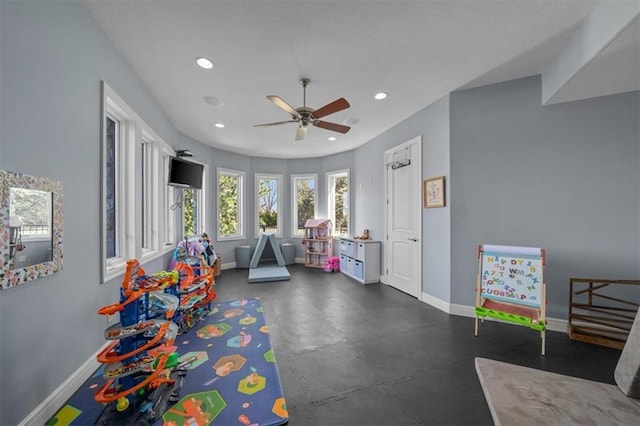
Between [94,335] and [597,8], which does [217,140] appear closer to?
[94,335]

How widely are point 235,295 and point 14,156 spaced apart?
10.7ft

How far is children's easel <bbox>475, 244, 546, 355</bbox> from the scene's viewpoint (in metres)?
2.60

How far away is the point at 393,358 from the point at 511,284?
162cm

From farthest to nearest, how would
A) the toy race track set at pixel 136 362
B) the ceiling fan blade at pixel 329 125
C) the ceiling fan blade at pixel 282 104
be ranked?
the ceiling fan blade at pixel 329 125 < the ceiling fan blade at pixel 282 104 < the toy race track set at pixel 136 362

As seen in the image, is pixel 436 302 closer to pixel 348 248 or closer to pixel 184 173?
pixel 348 248

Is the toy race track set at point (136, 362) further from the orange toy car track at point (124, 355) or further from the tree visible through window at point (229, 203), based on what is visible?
the tree visible through window at point (229, 203)

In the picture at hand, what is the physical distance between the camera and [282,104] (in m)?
2.61

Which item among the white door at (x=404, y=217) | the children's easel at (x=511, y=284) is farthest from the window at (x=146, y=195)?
the children's easel at (x=511, y=284)

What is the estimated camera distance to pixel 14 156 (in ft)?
4.59

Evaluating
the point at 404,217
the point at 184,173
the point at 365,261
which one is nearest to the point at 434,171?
the point at 404,217

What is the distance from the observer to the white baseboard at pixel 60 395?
1.49m

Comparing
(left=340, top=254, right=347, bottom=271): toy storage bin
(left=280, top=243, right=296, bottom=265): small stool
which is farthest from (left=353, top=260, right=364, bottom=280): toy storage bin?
(left=280, top=243, right=296, bottom=265): small stool

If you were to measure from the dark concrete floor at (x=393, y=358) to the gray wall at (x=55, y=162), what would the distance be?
1567mm

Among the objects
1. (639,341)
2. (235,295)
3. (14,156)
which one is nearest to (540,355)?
(639,341)
